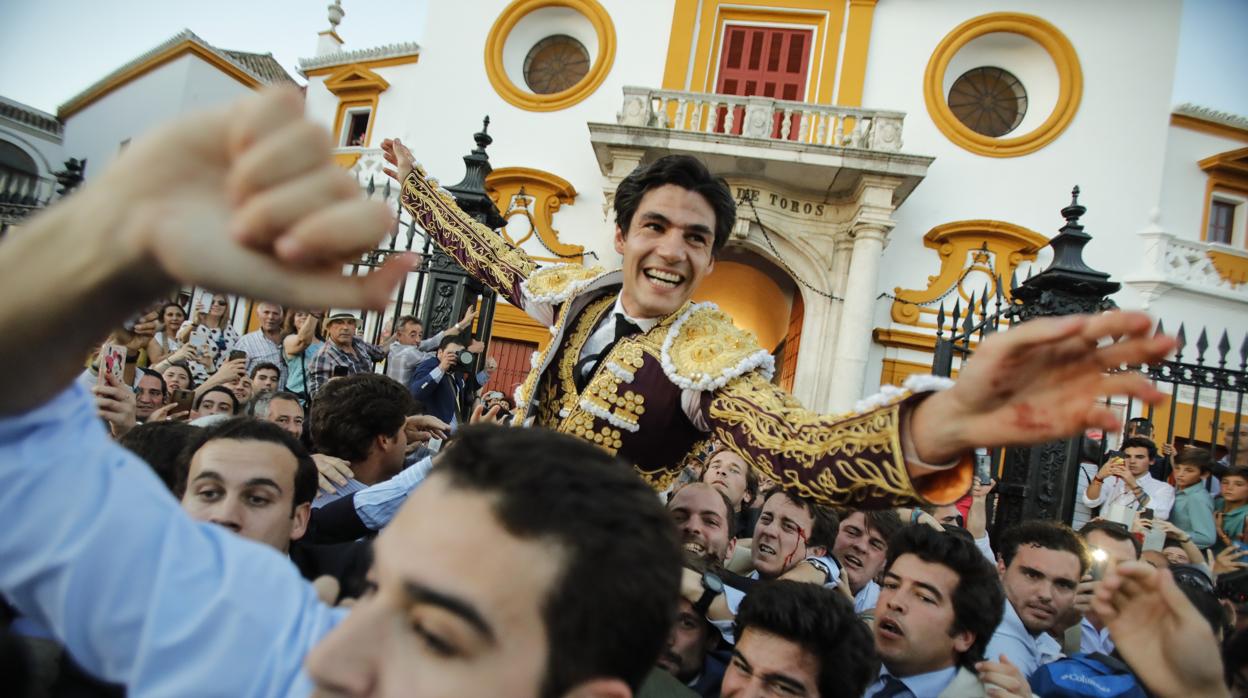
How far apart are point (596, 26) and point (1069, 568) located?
42.2ft

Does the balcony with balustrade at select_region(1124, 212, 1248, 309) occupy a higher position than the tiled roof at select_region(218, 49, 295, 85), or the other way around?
the tiled roof at select_region(218, 49, 295, 85)

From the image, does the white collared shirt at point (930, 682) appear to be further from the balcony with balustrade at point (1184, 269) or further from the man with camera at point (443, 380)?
the balcony with balustrade at point (1184, 269)

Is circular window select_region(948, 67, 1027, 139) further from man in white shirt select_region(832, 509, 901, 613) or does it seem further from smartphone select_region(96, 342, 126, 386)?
smartphone select_region(96, 342, 126, 386)

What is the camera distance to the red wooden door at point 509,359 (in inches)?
521

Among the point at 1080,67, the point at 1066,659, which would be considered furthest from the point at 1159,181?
the point at 1066,659

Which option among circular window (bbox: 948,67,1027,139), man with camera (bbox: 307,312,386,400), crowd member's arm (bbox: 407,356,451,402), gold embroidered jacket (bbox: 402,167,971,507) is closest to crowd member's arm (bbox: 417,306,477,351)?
crowd member's arm (bbox: 407,356,451,402)

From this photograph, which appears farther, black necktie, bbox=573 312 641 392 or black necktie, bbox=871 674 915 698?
A: black necktie, bbox=871 674 915 698

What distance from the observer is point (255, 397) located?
4398mm

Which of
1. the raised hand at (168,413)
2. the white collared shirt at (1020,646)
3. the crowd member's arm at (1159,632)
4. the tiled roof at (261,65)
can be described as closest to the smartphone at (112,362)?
the raised hand at (168,413)

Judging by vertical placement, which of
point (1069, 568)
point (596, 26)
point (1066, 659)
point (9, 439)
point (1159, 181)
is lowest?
point (1066, 659)

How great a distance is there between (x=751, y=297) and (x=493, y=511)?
51.3 feet

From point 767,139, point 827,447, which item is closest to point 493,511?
point 827,447

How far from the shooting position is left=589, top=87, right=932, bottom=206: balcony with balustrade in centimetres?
1129

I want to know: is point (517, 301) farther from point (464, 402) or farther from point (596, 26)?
point (596, 26)
